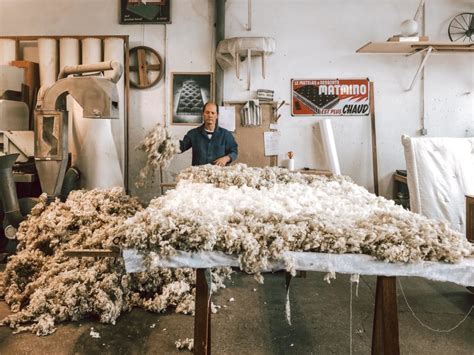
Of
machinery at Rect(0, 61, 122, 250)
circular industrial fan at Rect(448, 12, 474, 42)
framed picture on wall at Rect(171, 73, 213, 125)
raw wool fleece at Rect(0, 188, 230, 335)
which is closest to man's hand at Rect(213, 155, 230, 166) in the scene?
framed picture on wall at Rect(171, 73, 213, 125)

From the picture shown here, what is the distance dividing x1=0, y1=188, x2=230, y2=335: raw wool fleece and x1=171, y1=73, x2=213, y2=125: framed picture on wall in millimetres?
2321

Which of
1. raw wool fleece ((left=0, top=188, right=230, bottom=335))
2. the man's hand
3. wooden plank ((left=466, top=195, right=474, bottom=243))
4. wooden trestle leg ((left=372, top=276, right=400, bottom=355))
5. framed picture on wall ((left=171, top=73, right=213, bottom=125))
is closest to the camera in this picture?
wooden trestle leg ((left=372, top=276, right=400, bottom=355))

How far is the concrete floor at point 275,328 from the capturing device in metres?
2.38

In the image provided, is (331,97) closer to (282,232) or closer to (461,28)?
(461,28)

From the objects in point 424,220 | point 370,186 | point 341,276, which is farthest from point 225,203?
point 370,186

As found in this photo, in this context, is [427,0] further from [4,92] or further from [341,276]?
[4,92]

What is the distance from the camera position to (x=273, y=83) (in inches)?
206

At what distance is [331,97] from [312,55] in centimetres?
58

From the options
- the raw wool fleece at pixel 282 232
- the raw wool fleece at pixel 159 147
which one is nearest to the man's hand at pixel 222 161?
the raw wool fleece at pixel 159 147

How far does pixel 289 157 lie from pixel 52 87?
2898 millimetres

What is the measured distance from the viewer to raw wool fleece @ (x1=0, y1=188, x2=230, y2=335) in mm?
2590

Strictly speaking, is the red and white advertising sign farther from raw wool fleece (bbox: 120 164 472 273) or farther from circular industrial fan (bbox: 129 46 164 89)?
raw wool fleece (bbox: 120 164 472 273)

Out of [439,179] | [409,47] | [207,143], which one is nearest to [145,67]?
[207,143]

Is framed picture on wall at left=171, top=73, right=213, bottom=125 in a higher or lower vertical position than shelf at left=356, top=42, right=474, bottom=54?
lower
